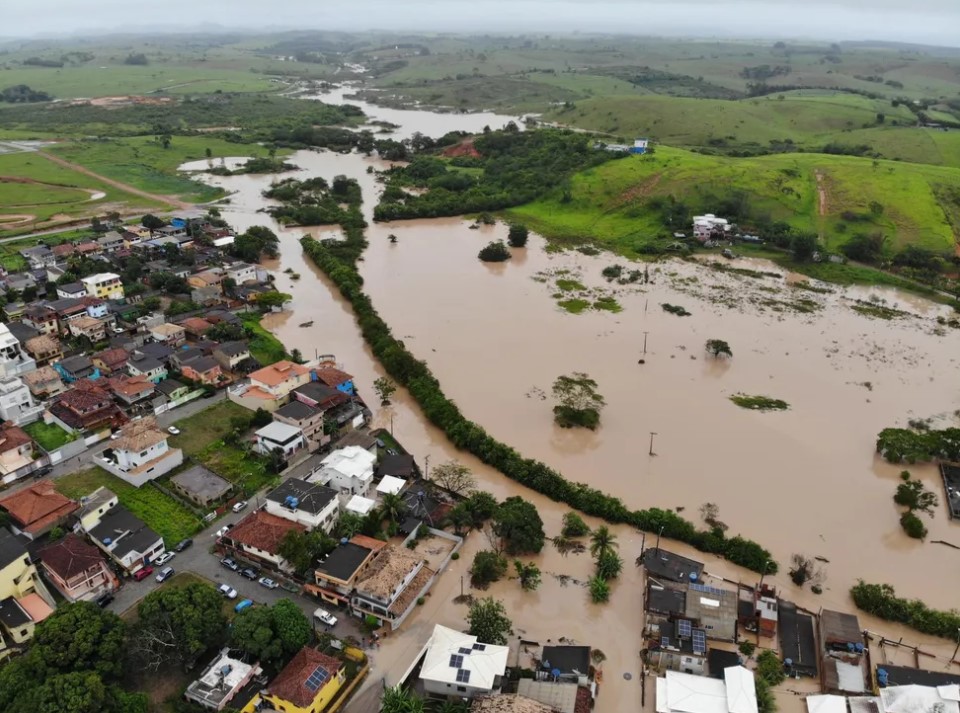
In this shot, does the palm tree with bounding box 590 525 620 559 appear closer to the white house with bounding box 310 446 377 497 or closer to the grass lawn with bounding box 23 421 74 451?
the white house with bounding box 310 446 377 497

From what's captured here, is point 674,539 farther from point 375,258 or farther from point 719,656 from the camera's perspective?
point 375,258

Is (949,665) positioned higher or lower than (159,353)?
lower

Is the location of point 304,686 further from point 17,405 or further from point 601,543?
point 17,405

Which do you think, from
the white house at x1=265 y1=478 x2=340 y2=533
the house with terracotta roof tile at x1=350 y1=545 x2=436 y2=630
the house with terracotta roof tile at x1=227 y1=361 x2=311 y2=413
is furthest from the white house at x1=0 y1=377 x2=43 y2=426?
the house with terracotta roof tile at x1=350 y1=545 x2=436 y2=630

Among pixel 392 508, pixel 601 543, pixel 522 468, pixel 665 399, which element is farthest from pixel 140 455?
pixel 665 399

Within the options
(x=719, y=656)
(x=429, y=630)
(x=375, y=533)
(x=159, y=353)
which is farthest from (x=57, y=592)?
(x=719, y=656)

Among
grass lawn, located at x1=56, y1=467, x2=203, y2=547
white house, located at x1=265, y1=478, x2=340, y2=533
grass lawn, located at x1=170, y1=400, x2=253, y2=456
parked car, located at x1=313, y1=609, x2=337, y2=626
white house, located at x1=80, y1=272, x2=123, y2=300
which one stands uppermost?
white house, located at x1=80, y1=272, x2=123, y2=300

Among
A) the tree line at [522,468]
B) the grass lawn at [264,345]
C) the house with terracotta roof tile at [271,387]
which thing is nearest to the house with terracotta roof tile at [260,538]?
the house with terracotta roof tile at [271,387]
